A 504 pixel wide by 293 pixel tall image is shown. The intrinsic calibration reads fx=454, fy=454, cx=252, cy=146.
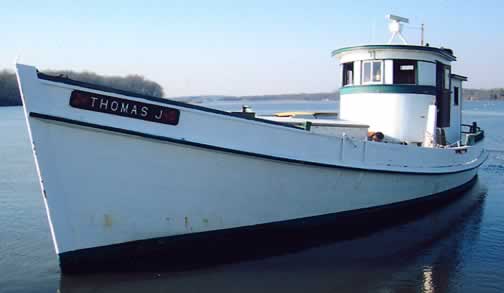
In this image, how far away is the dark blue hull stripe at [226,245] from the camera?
615cm

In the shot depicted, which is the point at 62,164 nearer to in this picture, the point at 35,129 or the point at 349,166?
the point at 35,129

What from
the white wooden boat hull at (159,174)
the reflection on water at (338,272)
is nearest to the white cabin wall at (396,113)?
the reflection on water at (338,272)

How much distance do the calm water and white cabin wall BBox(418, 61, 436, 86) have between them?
9.72ft

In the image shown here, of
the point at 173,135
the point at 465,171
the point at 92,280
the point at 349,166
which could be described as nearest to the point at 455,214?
the point at 465,171

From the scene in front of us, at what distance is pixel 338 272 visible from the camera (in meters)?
6.59

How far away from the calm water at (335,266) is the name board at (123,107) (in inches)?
84.6

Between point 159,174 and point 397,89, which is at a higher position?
point 397,89

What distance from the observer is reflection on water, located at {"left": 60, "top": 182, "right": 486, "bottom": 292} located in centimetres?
598

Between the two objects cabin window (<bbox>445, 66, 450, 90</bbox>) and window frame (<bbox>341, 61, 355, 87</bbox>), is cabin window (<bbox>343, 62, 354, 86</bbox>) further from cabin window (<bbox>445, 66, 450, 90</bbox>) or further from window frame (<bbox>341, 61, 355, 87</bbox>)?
cabin window (<bbox>445, 66, 450, 90</bbox>)

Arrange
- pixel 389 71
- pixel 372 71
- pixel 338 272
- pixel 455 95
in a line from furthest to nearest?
pixel 455 95
pixel 372 71
pixel 389 71
pixel 338 272

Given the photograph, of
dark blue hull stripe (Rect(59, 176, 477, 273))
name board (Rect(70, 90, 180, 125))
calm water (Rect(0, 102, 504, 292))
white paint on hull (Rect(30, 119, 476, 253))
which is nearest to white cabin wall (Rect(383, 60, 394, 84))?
dark blue hull stripe (Rect(59, 176, 477, 273))

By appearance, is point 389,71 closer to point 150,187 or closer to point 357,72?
point 357,72

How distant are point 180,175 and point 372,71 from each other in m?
5.63

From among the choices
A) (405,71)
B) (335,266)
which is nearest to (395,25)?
(405,71)
